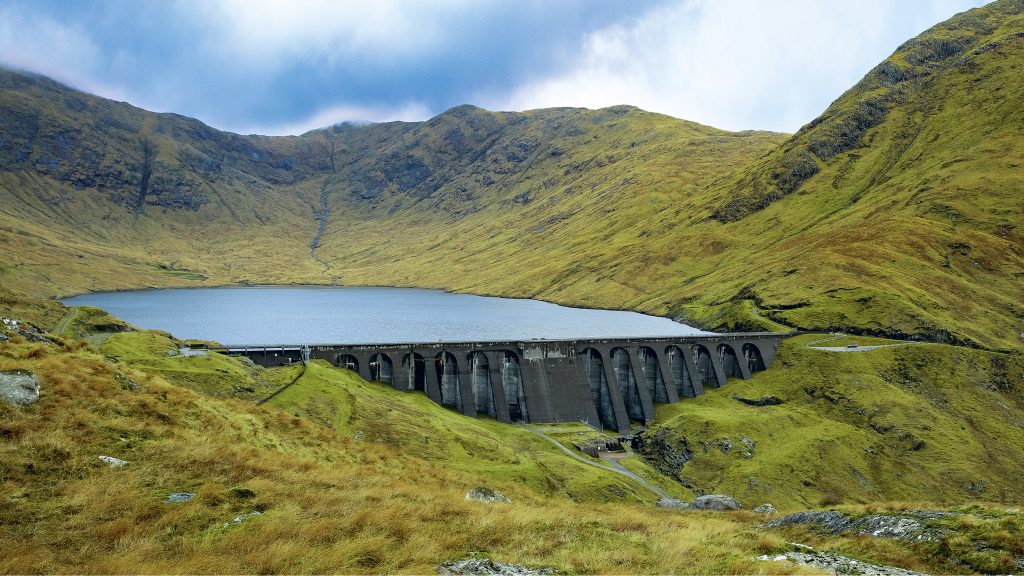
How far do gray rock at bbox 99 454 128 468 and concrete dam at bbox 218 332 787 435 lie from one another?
61.1m

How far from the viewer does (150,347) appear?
5641 cm

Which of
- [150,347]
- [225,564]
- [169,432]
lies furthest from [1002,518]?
[150,347]

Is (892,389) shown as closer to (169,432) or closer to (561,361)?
(561,361)

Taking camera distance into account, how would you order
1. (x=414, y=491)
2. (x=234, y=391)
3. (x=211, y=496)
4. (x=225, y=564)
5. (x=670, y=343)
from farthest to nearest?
(x=670, y=343)
(x=234, y=391)
(x=414, y=491)
(x=211, y=496)
(x=225, y=564)

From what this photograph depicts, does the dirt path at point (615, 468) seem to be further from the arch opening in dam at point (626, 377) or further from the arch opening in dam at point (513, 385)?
the arch opening in dam at point (626, 377)

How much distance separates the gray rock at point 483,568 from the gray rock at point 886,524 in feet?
50.9

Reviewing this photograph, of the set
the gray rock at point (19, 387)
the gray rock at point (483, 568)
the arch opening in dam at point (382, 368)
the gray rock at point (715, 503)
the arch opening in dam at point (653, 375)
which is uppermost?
the gray rock at point (19, 387)

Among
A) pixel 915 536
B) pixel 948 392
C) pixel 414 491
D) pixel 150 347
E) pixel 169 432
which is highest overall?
pixel 150 347

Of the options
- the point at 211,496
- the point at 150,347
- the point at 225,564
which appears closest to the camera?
the point at 225,564

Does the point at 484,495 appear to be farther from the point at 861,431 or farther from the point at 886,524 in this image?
the point at 861,431

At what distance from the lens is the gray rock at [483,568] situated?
48.8 feet

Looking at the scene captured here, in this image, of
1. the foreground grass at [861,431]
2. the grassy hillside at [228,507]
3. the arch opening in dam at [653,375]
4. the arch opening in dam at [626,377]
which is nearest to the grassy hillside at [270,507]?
the grassy hillside at [228,507]

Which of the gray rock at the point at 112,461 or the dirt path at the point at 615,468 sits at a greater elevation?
the gray rock at the point at 112,461

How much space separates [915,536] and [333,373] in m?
63.0
